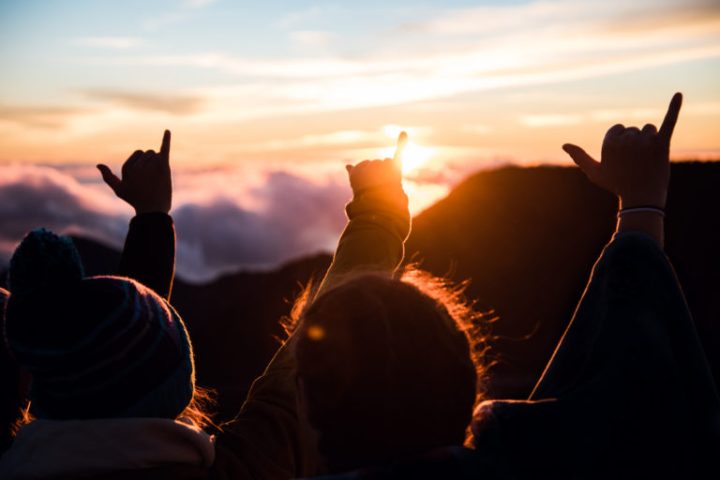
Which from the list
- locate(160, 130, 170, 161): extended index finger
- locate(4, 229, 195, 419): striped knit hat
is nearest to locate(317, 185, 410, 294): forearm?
locate(160, 130, 170, 161): extended index finger

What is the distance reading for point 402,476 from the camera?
165 cm

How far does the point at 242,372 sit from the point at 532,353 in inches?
1474

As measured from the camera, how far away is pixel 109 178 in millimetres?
3068

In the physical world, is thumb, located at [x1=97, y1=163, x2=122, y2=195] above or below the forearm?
above

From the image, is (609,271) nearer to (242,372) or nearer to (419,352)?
(419,352)

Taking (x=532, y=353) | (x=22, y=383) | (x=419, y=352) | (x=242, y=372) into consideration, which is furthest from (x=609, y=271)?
(x=242, y=372)

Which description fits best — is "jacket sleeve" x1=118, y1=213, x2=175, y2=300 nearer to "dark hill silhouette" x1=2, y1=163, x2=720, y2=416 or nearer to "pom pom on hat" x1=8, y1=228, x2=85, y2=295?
"pom pom on hat" x1=8, y1=228, x2=85, y2=295

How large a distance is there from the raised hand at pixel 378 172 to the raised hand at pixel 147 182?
841 millimetres

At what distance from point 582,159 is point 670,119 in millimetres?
285

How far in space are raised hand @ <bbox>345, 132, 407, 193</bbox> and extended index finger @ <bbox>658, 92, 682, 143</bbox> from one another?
1.29 meters

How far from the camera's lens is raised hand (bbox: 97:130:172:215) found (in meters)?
2.94

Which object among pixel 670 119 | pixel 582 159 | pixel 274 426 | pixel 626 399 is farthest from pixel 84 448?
pixel 670 119

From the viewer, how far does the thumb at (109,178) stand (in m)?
3.01

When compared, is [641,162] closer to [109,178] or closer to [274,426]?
[274,426]
